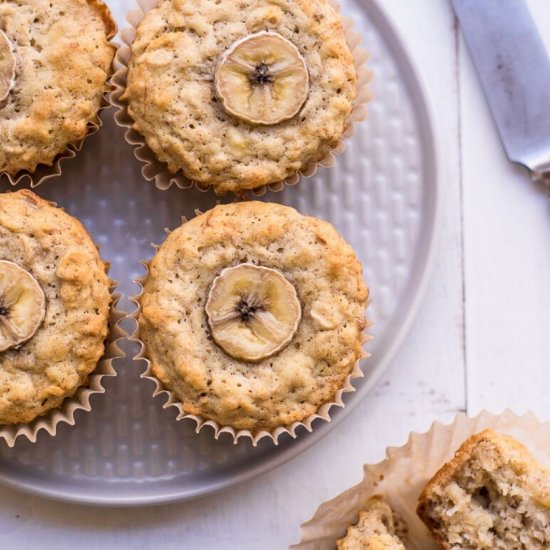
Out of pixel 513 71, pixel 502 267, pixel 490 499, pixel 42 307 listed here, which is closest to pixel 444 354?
pixel 502 267

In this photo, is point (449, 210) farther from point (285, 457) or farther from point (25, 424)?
point (25, 424)

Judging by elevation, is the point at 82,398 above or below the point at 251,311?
below

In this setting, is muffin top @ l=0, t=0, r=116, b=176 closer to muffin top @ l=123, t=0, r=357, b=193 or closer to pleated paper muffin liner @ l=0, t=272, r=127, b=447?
muffin top @ l=123, t=0, r=357, b=193

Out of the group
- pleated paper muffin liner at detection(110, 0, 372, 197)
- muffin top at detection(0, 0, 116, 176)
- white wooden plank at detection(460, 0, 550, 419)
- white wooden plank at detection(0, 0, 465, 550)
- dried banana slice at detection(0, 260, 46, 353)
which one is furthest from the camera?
white wooden plank at detection(460, 0, 550, 419)

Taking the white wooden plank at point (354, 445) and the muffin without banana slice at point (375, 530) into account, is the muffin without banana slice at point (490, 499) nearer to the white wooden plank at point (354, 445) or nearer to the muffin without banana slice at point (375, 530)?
the muffin without banana slice at point (375, 530)

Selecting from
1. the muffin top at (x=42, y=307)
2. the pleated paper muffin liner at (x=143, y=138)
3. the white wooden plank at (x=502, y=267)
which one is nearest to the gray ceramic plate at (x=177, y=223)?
the pleated paper muffin liner at (x=143, y=138)

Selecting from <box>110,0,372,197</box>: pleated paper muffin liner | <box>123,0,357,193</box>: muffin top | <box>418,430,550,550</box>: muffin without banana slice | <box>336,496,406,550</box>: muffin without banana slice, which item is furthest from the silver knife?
<box>336,496,406,550</box>: muffin without banana slice

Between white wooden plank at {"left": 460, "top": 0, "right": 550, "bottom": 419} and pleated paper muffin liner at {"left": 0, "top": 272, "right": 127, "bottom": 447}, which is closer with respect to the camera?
pleated paper muffin liner at {"left": 0, "top": 272, "right": 127, "bottom": 447}

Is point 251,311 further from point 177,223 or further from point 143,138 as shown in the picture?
point 143,138

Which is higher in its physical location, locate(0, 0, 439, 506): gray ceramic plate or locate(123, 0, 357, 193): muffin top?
locate(123, 0, 357, 193): muffin top
